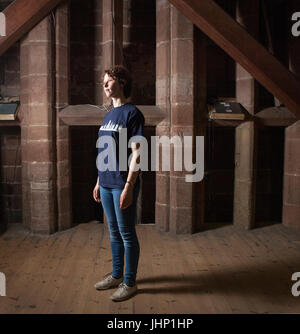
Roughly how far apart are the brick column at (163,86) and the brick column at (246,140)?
94 centimetres

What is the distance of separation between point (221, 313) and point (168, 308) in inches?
15.0

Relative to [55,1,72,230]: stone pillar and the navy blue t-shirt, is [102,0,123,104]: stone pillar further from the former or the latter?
the navy blue t-shirt

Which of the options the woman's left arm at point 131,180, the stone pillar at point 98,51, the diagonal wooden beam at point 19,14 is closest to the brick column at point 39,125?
the diagonal wooden beam at point 19,14

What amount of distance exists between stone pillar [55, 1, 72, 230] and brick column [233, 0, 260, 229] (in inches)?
86.3

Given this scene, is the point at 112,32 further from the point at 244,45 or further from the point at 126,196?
the point at 126,196

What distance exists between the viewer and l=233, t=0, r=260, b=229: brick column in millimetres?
4754

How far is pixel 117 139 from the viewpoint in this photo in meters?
2.80

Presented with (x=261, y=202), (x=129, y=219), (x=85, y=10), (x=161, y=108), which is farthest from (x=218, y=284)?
(x=85, y=10)

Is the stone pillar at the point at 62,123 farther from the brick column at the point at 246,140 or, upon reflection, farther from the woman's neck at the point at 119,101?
the brick column at the point at 246,140

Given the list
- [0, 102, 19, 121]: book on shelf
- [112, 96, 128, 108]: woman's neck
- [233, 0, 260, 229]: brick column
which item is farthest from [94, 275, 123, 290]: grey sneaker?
[0, 102, 19, 121]: book on shelf

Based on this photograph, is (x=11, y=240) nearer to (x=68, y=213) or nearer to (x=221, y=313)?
(x=68, y=213)

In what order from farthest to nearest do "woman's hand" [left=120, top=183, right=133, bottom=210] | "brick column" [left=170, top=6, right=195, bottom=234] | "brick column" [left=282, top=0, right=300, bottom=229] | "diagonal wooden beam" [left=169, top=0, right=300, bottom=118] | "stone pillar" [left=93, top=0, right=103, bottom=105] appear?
1. "stone pillar" [left=93, top=0, right=103, bottom=105]
2. "brick column" [left=282, top=0, right=300, bottom=229]
3. "brick column" [left=170, top=6, right=195, bottom=234]
4. "diagonal wooden beam" [left=169, top=0, right=300, bottom=118]
5. "woman's hand" [left=120, top=183, right=133, bottom=210]

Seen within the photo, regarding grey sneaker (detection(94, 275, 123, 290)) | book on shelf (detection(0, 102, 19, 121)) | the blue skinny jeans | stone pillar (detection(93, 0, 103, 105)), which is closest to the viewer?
the blue skinny jeans
